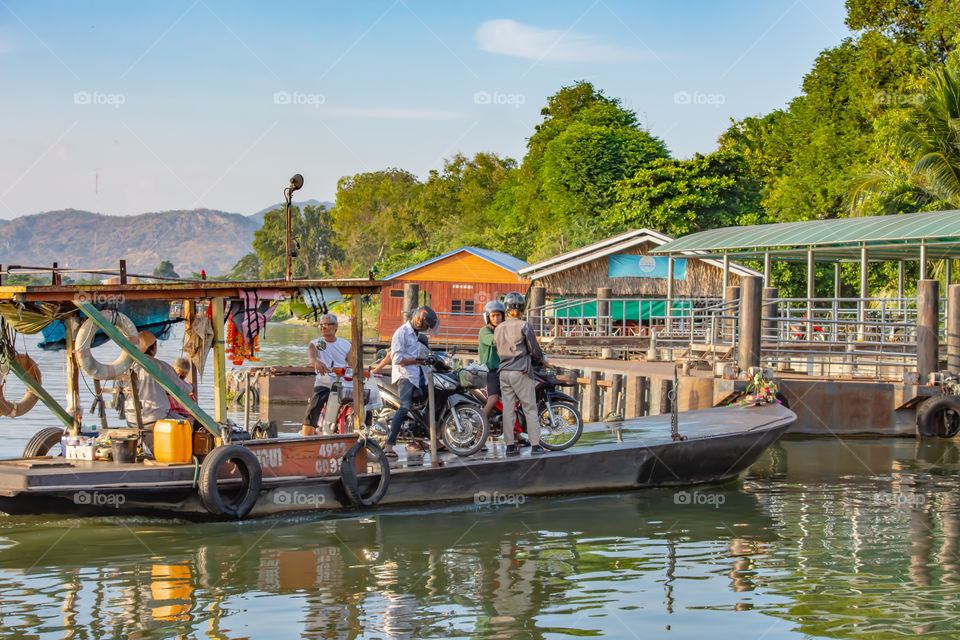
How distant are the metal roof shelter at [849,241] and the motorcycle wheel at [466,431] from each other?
12.2m

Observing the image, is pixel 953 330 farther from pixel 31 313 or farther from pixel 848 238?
pixel 31 313

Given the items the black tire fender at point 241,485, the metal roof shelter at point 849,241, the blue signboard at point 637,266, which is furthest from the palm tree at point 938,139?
the black tire fender at point 241,485

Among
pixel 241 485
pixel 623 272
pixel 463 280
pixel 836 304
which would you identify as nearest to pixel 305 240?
pixel 463 280

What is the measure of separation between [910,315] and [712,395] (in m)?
11.3

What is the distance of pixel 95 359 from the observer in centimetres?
919

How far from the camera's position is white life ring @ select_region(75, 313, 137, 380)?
9.16 meters

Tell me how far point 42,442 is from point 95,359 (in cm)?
254

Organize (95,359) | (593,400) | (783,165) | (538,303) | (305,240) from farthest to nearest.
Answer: (305,240) → (783,165) → (538,303) → (593,400) → (95,359)

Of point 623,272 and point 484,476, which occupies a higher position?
point 623,272

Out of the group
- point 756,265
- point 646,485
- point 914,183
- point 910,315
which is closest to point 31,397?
point 646,485

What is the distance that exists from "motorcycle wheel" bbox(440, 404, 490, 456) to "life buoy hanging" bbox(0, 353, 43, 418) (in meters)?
4.30

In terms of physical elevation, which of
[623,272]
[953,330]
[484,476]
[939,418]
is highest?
[623,272]

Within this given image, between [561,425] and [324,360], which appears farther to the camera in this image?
[561,425]

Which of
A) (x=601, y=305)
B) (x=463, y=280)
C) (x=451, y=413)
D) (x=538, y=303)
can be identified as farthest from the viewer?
(x=463, y=280)
